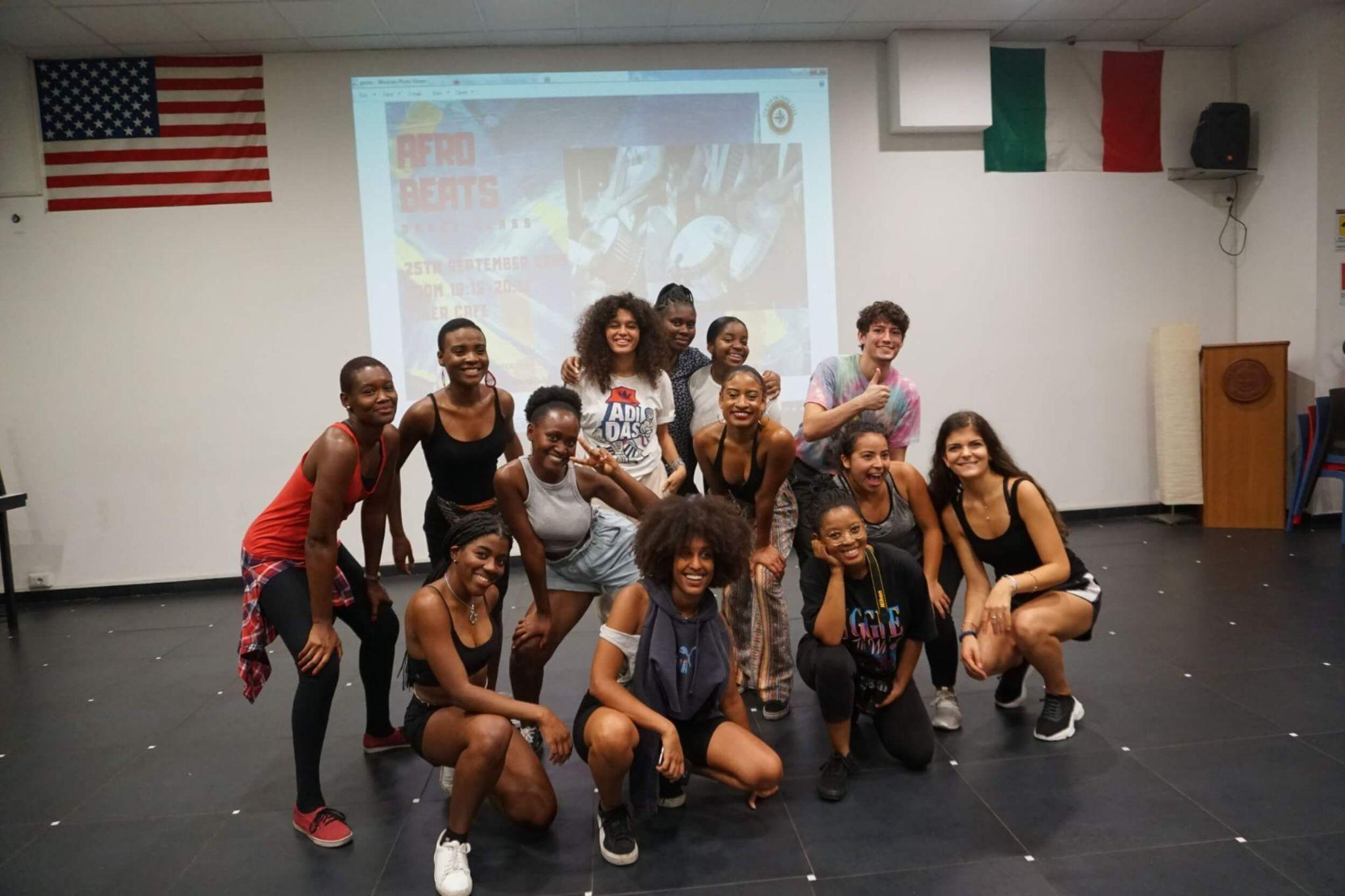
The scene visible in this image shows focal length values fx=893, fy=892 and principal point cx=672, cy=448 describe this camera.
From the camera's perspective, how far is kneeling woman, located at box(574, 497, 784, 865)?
2.27m

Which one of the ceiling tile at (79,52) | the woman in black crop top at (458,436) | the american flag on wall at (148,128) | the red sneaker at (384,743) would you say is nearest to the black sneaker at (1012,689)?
the woman in black crop top at (458,436)

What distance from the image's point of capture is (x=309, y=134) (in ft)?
18.0

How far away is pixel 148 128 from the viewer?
5.36m

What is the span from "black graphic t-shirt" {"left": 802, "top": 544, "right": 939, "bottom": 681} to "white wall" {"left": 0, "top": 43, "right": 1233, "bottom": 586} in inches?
136

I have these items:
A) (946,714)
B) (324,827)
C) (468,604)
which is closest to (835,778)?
(946,714)

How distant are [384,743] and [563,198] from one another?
12.1ft

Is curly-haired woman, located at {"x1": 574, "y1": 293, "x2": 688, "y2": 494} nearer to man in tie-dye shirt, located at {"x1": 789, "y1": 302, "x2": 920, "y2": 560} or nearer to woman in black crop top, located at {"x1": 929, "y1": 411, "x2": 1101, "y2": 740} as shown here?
man in tie-dye shirt, located at {"x1": 789, "y1": 302, "x2": 920, "y2": 560}

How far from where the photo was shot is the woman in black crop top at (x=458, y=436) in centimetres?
292

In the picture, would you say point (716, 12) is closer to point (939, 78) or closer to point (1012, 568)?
point (939, 78)

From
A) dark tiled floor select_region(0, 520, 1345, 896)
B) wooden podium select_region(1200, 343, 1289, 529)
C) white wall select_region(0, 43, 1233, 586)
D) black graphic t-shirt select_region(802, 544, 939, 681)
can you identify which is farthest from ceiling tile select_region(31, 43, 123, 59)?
wooden podium select_region(1200, 343, 1289, 529)

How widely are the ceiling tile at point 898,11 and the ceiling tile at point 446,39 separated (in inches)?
87.5

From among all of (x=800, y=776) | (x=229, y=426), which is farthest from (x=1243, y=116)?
(x=229, y=426)

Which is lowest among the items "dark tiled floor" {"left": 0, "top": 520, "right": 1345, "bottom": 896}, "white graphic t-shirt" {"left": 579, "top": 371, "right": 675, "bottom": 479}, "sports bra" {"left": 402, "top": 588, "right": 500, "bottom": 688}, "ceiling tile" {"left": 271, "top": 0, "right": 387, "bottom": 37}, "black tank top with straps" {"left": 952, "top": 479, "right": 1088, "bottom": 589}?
"dark tiled floor" {"left": 0, "top": 520, "right": 1345, "bottom": 896}

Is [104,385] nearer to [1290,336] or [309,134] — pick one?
[309,134]
